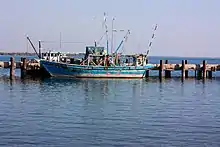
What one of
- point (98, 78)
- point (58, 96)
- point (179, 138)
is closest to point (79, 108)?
point (58, 96)

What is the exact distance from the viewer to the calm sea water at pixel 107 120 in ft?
92.1

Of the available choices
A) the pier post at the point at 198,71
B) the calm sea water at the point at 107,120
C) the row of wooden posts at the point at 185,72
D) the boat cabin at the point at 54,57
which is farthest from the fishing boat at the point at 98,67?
the calm sea water at the point at 107,120

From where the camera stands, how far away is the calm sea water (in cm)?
2808

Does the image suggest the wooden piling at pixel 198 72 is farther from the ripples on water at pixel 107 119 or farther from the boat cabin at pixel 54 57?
the ripples on water at pixel 107 119

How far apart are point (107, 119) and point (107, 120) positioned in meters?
0.47

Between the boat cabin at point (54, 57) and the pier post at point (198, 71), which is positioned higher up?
the boat cabin at point (54, 57)

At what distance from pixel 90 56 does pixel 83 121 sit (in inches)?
2057

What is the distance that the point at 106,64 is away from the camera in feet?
284

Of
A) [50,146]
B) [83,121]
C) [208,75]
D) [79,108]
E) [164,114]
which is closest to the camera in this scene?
[50,146]

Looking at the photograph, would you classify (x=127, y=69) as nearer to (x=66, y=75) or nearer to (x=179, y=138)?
(x=66, y=75)

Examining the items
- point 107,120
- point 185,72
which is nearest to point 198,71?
point 185,72

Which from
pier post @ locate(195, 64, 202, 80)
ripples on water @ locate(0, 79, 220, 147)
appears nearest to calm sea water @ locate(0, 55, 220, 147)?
ripples on water @ locate(0, 79, 220, 147)

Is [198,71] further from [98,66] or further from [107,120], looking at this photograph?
[107,120]

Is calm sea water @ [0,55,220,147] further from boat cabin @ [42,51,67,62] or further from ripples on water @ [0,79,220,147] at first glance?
boat cabin @ [42,51,67,62]
